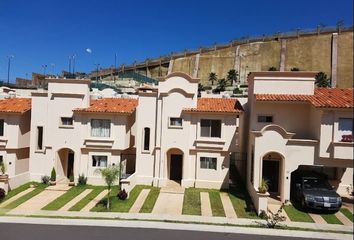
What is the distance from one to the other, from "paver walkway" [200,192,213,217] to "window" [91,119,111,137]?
246 inches

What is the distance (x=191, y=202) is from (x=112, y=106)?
290 inches

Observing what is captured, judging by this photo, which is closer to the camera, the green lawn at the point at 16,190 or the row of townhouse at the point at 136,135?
the green lawn at the point at 16,190

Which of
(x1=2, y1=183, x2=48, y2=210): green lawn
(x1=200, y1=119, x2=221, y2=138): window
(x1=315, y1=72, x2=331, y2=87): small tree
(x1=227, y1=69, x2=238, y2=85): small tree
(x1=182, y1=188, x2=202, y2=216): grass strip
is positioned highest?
(x1=227, y1=69, x2=238, y2=85): small tree

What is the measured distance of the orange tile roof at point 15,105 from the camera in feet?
51.4

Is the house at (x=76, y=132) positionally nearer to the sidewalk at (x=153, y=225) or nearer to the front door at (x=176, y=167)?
the front door at (x=176, y=167)

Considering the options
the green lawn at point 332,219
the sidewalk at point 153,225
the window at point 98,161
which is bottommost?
the sidewalk at point 153,225

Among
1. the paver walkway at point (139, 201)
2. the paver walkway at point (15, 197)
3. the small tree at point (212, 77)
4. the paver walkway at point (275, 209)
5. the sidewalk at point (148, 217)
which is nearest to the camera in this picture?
the small tree at point (212, 77)

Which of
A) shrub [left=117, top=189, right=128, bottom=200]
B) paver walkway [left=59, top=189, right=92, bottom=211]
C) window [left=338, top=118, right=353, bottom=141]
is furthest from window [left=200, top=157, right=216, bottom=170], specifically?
window [left=338, top=118, right=353, bottom=141]

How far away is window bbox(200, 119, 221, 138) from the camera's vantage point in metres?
15.2

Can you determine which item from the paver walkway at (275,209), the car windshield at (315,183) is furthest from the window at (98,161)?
the car windshield at (315,183)

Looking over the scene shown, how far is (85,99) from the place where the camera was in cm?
1589

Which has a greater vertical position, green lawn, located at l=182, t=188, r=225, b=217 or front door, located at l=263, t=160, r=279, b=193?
front door, located at l=263, t=160, r=279, b=193

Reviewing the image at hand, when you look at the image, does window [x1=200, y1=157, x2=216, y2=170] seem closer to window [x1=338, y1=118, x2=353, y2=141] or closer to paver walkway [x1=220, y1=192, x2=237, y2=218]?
paver walkway [x1=220, y1=192, x2=237, y2=218]

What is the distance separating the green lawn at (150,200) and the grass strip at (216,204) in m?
2.40
